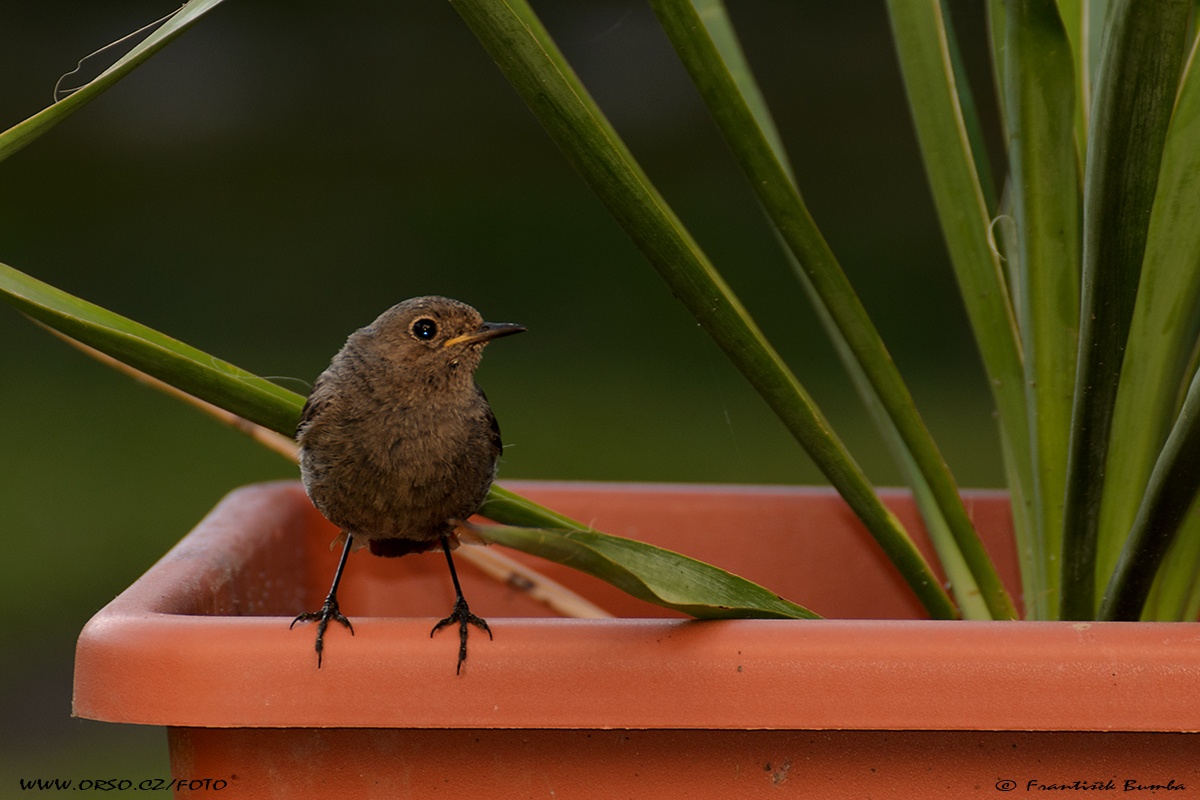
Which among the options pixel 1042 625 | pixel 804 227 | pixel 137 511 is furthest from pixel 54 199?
pixel 1042 625

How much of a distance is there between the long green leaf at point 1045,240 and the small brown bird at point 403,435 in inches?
16.5

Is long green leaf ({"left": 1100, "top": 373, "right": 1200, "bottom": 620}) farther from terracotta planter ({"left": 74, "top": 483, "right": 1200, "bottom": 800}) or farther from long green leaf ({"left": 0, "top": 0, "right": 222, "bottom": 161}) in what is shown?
long green leaf ({"left": 0, "top": 0, "right": 222, "bottom": 161})

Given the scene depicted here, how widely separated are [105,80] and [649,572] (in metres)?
0.46

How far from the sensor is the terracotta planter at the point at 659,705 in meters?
0.73

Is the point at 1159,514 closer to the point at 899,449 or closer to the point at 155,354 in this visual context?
the point at 899,449

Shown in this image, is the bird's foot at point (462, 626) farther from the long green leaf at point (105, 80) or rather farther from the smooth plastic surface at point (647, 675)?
the long green leaf at point (105, 80)

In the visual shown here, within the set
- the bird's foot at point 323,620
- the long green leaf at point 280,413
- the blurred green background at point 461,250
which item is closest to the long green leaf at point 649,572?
the long green leaf at point 280,413

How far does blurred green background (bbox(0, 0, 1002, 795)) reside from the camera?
2.84 metres

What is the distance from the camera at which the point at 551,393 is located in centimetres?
317

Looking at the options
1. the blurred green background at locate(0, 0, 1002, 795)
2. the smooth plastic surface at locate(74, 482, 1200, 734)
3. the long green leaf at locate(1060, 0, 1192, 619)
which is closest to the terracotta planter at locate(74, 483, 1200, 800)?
the smooth plastic surface at locate(74, 482, 1200, 734)

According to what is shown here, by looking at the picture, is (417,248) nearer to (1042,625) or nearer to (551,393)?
(551,393)

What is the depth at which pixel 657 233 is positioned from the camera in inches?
32.0

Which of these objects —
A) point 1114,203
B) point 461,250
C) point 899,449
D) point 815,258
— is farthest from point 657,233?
point 461,250

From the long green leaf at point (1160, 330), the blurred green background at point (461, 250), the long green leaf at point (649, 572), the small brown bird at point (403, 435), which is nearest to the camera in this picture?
the long green leaf at point (649, 572)
